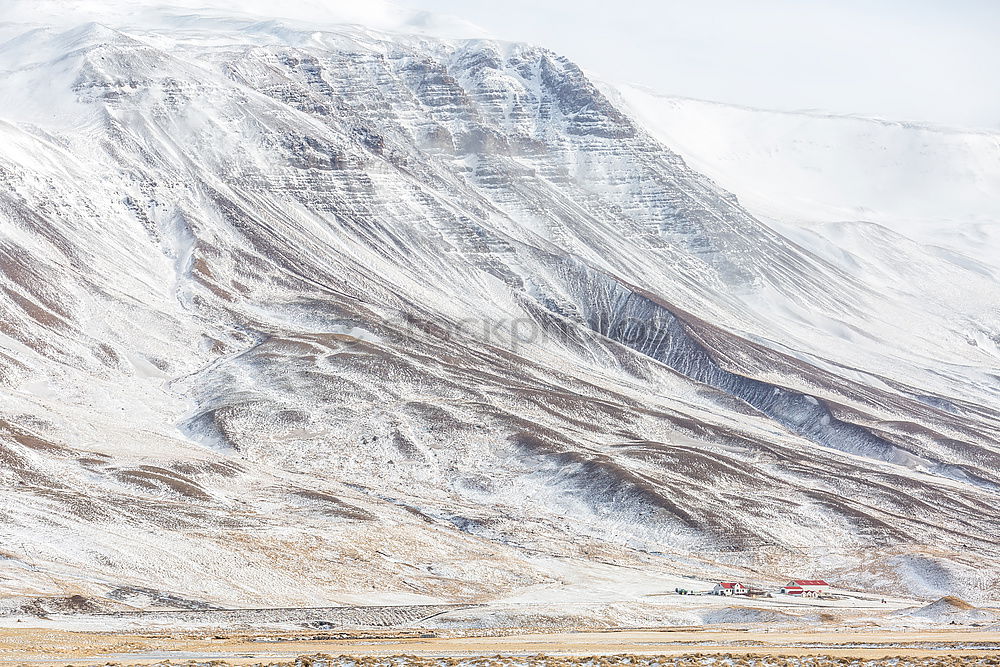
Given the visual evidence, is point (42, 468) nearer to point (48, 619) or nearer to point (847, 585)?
point (48, 619)

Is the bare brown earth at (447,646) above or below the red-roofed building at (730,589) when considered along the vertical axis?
above

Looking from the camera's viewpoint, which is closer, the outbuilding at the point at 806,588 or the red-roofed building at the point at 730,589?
the red-roofed building at the point at 730,589

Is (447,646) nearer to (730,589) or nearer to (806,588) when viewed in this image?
(730,589)

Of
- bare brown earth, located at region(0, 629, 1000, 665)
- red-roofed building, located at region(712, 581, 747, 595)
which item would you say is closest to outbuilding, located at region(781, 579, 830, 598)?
red-roofed building, located at region(712, 581, 747, 595)

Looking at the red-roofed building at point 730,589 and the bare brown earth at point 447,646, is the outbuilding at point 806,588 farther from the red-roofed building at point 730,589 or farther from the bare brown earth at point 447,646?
the bare brown earth at point 447,646

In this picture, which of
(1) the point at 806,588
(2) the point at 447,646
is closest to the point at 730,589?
(1) the point at 806,588

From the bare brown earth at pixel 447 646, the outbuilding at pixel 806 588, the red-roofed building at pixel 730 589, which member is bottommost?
the outbuilding at pixel 806 588

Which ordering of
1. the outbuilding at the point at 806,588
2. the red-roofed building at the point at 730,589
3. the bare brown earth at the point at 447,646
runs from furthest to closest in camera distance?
the outbuilding at the point at 806,588
the red-roofed building at the point at 730,589
the bare brown earth at the point at 447,646

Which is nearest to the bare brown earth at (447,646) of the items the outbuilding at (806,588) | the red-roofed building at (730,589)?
the red-roofed building at (730,589)

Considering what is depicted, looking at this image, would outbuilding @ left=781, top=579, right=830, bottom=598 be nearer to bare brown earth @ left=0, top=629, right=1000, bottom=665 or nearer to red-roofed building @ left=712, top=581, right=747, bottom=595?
red-roofed building @ left=712, top=581, right=747, bottom=595
